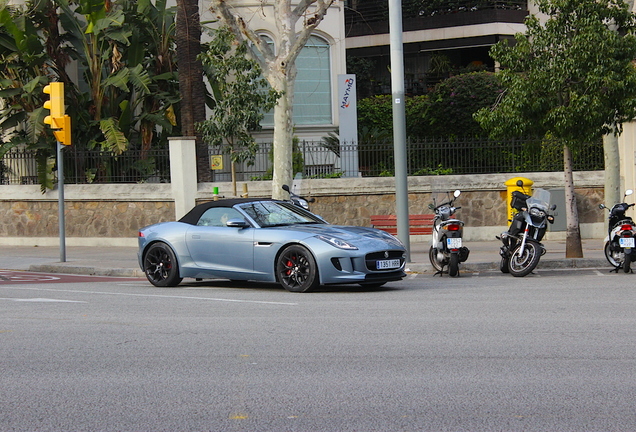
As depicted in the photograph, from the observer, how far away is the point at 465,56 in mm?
42750

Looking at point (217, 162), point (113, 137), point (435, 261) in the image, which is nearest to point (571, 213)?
point (435, 261)

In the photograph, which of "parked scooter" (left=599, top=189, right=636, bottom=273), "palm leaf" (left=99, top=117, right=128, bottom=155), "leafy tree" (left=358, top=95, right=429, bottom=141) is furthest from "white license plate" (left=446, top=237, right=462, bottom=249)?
"leafy tree" (left=358, top=95, right=429, bottom=141)

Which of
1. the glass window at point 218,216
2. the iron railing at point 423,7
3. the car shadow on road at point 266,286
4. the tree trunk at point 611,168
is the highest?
the iron railing at point 423,7

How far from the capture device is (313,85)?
92.9ft

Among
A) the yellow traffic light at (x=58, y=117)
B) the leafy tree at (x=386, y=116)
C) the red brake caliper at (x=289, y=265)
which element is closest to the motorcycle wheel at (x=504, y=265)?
the red brake caliper at (x=289, y=265)

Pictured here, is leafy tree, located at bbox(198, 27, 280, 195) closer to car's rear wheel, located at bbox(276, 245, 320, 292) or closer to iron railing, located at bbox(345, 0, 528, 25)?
car's rear wheel, located at bbox(276, 245, 320, 292)

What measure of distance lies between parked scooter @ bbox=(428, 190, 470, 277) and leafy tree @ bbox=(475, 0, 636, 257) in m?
2.16

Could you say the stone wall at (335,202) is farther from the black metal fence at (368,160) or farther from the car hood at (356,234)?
the car hood at (356,234)

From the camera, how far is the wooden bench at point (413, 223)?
63.6 ft

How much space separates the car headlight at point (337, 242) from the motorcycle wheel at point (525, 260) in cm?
340

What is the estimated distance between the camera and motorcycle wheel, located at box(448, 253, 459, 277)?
46.4 feet

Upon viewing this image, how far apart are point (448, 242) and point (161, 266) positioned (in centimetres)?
442

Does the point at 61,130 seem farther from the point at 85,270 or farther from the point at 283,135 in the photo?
the point at 283,135

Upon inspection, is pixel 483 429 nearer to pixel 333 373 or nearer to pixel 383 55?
pixel 333 373
